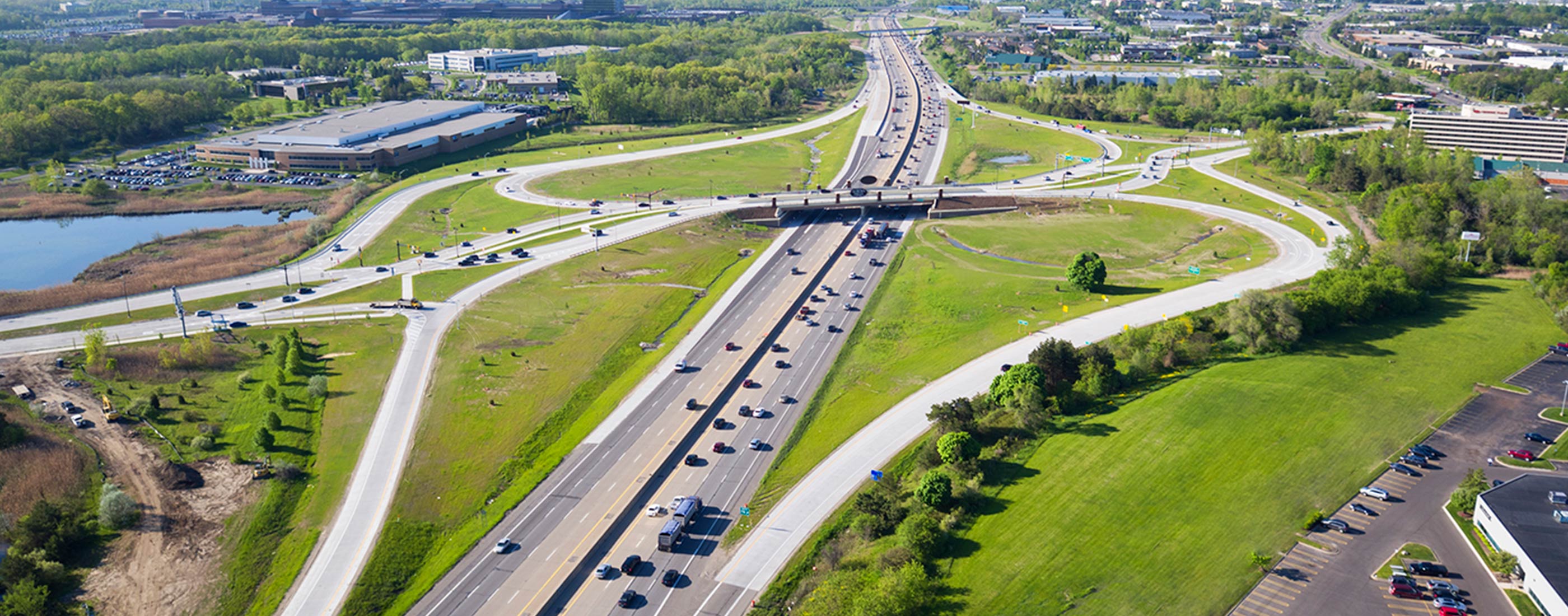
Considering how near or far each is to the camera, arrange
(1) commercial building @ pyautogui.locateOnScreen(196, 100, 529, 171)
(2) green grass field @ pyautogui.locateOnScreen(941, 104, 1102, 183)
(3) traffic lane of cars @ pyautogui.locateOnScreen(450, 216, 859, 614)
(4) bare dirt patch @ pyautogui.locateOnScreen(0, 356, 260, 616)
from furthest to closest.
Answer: (1) commercial building @ pyautogui.locateOnScreen(196, 100, 529, 171) < (2) green grass field @ pyautogui.locateOnScreen(941, 104, 1102, 183) < (4) bare dirt patch @ pyautogui.locateOnScreen(0, 356, 260, 616) < (3) traffic lane of cars @ pyautogui.locateOnScreen(450, 216, 859, 614)

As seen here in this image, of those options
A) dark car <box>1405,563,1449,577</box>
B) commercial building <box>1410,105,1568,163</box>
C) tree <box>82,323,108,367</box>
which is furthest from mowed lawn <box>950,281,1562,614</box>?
commercial building <box>1410,105,1568,163</box>

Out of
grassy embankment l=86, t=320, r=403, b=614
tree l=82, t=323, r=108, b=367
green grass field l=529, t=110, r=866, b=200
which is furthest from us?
green grass field l=529, t=110, r=866, b=200

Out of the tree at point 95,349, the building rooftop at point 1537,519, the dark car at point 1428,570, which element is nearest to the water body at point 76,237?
the tree at point 95,349

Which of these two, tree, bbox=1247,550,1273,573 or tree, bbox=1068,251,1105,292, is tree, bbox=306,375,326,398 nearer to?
tree, bbox=1247,550,1273,573

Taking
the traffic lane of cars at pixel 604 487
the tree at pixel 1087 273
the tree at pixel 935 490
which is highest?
the tree at pixel 1087 273

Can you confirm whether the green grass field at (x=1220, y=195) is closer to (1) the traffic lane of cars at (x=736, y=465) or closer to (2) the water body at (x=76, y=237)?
(1) the traffic lane of cars at (x=736, y=465)

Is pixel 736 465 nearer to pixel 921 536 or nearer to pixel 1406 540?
pixel 921 536

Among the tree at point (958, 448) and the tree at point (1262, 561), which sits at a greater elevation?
the tree at point (958, 448)

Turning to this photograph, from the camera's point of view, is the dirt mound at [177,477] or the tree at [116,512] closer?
the tree at [116,512]
